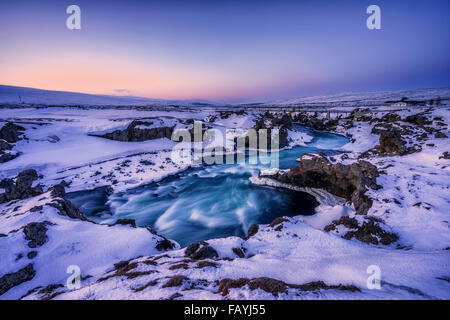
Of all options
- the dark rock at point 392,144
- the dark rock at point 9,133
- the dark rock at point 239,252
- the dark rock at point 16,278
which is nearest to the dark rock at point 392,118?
the dark rock at point 392,144

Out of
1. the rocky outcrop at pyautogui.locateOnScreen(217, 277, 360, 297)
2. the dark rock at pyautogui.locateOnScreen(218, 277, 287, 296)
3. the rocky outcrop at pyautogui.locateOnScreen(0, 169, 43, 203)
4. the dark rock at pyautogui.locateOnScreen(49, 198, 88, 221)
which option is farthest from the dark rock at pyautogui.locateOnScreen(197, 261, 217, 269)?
the rocky outcrop at pyautogui.locateOnScreen(0, 169, 43, 203)

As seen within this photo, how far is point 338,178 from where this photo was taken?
1711cm

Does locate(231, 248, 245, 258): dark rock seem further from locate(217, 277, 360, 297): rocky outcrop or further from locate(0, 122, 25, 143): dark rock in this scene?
locate(0, 122, 25, 143): dark rock

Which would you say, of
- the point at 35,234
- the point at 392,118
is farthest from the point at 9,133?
the point at 392,118

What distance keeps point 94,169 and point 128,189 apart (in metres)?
7.15

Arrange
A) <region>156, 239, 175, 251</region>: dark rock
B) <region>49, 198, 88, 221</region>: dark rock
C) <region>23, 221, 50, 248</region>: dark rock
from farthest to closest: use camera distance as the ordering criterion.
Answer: <region>49, 198, 88, 221</region>: dark rock
<region>156, 239, 175, 251</region>: dark rock
<region>23, 221, 50, 248</region>: dark rock

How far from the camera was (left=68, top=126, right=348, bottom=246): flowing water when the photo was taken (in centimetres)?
1559

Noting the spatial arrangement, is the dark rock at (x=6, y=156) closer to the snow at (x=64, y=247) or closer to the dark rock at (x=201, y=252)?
the snow at (x=64, y=247)

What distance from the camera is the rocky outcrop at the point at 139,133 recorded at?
3572 centimetres

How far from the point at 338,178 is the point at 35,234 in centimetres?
2038

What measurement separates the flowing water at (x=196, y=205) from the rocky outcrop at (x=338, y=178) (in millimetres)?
1616

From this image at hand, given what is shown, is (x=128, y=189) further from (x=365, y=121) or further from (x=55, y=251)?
(x=365, y=121)

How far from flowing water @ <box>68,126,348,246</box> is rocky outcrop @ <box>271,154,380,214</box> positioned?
5.30 ft
